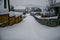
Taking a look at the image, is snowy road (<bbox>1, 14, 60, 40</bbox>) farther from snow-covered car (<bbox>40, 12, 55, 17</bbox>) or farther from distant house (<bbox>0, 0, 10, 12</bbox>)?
distant house (<bbox>0, 0, 10, 12</bbox>)

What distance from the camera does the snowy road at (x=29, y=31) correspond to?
205 cm

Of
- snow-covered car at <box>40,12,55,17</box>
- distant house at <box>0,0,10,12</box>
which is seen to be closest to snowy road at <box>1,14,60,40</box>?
snow-covered car at <box>40,12,55,17</box>

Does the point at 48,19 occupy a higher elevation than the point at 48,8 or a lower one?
lower

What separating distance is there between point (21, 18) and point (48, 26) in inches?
16.5

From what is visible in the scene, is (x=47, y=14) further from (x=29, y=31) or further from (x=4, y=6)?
(x=4, y=6)

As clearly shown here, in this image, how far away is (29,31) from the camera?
87.6 inches

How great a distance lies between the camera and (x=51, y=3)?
2.14 metres

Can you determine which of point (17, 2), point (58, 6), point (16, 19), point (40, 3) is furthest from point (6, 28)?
point (58, 6)

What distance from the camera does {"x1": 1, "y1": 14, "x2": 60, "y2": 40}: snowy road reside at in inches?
80.7

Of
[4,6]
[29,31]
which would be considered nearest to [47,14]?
[29,31]

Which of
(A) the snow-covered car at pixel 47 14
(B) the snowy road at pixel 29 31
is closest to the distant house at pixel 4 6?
(B) the snowy road at pixel 29 31

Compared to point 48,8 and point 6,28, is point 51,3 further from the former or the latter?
point 6,28

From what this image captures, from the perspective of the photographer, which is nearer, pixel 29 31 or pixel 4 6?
pixel 4 6

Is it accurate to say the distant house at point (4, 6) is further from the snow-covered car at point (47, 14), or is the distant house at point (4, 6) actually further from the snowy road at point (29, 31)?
the snow-covered car at point (47, 14)
